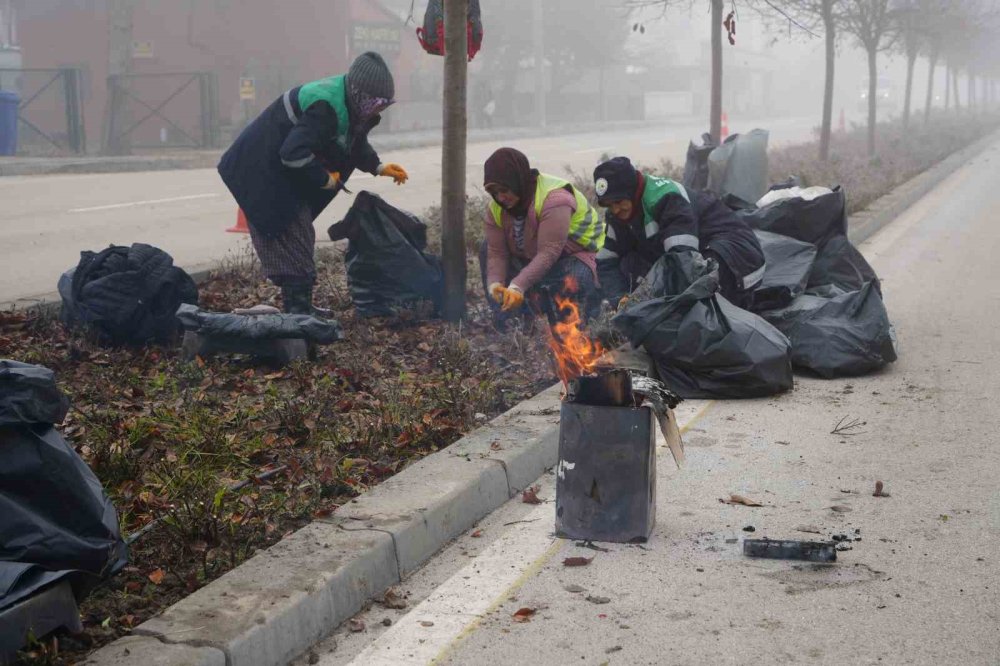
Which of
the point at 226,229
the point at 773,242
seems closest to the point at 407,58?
the point at 226,229

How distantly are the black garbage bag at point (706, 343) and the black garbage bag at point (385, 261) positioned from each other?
1527 mm

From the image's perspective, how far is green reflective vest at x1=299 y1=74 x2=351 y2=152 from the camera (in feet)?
20.9

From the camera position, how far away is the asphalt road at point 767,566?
3320mm

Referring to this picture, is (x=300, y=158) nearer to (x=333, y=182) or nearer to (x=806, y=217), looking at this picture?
(x=333, y=182)

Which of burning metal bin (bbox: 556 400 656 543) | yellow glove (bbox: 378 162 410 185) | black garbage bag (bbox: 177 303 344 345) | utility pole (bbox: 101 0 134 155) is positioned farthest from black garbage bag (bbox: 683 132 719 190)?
utility pole (bbox: 101 0 134 155)

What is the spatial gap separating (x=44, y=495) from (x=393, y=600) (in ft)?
3.48

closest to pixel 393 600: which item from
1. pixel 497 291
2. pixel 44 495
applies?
pixel 44 495

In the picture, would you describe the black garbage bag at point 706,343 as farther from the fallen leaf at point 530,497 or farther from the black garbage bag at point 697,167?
the black garbage bag at point 697,167

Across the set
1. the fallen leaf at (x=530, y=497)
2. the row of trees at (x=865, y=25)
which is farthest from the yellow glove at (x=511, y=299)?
the row of trees at (x=865, y=25)

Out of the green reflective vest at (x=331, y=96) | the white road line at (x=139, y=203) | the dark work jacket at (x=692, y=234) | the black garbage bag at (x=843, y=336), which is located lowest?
the black garbage bag at (x=843, y=336)

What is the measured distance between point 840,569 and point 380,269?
3939mm

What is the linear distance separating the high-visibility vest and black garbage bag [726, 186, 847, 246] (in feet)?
4.64

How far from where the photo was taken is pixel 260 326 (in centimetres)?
598

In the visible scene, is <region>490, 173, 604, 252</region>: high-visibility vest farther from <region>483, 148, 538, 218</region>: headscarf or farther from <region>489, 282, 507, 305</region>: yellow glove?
<region>489, 282, 507, 305</region>: yellow glove
